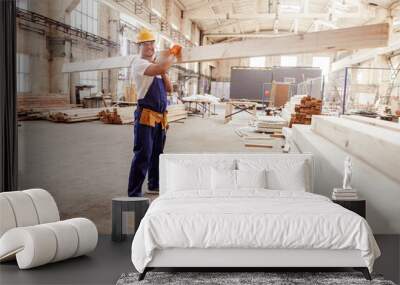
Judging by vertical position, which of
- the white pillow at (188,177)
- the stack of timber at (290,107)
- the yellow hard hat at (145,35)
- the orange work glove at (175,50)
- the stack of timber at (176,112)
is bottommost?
the white pillow at (188,177)

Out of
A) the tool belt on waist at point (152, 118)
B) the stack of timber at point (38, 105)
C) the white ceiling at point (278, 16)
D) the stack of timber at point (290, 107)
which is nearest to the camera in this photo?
the white ceiling at point (278, 16)

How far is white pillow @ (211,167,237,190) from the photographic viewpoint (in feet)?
13.6

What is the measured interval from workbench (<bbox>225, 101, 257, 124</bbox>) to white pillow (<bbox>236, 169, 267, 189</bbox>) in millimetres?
582

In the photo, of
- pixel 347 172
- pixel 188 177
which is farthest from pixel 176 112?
pixel 347 172

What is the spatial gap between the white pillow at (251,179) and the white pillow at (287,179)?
83 mm

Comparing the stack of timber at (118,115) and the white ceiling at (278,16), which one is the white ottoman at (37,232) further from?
the white ceiling at (278,16)

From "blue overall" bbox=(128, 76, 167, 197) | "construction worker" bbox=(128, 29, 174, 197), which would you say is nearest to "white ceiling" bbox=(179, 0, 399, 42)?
"construction worker" bbox=(128, 29, 174, 197)

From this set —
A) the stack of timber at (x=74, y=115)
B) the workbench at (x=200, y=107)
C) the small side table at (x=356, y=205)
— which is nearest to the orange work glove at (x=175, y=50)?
the workbench at (x=200, y=107)

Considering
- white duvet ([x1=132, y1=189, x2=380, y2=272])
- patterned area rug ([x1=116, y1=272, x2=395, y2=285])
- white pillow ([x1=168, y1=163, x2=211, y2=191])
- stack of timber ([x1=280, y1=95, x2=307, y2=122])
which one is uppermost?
stack of timber ([x1=280, y1=95, x2=307, y2=122])

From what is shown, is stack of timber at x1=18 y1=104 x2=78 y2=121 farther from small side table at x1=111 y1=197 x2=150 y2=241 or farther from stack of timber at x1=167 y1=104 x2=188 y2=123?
small side table at x1=111 y1=197 x2=150 y2=241

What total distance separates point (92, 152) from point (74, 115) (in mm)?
381

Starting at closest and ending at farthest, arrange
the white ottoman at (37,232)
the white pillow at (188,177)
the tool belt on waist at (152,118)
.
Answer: the white ottoman at (37,232) < the white pillow at (188,177) < the tool belt on waist at (152,118)

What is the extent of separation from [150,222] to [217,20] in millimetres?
2100

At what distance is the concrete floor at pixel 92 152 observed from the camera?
15.1 feet
